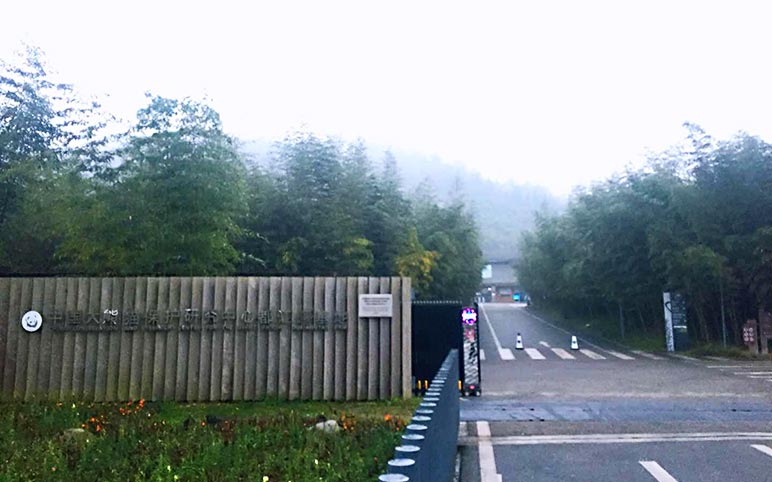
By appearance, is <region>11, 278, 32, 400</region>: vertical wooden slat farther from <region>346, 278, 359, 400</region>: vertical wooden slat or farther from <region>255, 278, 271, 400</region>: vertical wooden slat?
<region>346, 278, 359, 400</region>: vertical wooden slat

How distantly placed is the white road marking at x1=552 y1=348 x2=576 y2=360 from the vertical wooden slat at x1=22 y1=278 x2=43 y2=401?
50.5 ft

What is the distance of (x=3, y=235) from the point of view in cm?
1393

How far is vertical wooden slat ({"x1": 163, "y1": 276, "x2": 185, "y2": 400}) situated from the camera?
31.1ft

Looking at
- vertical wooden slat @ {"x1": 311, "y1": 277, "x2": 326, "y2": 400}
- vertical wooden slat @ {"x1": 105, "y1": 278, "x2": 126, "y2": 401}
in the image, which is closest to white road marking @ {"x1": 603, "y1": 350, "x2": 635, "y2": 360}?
vertical wooden slat @ {"x1": 311, "y1": 277, "x2": 326, "y2": 400}

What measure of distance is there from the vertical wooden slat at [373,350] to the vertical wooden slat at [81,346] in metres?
3.96

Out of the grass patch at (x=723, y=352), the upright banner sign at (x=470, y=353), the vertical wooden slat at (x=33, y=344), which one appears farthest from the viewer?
the grass patch at (x=723, y=352)

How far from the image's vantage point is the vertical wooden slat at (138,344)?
31.1 feet

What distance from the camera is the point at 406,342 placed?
31.2 feet

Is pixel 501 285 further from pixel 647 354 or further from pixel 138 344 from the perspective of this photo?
pixel 138 344

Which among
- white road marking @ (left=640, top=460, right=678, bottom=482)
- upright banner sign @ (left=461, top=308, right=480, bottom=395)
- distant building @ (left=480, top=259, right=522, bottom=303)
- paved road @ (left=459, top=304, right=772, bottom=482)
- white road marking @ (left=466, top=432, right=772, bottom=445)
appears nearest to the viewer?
white road marking @ (left=640, top=460, right=678, bottom=482)

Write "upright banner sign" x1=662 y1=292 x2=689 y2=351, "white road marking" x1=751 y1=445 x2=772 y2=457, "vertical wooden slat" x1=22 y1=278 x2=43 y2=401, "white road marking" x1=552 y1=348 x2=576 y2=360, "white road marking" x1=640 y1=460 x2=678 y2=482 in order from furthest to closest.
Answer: "upright banner sign" x1=662 y1=292 x2=689 y2=351, "white road marking" x1=552 y1=348 x2=576 y2=360, "vertical wooden slat" x1=22 y1=278 x2=43 y2=401, "white road marking" x1=751 y1=445 x2=772 y2=457, "white road marking" x1=640 y1=460 x2=678 y2=482

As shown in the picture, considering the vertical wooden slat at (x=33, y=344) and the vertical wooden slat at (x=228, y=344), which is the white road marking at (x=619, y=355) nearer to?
the vertical wooden slat at (x=228, y=344)

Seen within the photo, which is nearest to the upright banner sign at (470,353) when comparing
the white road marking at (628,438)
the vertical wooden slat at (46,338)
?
the white road marking at (628,438)

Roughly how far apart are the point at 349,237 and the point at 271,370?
9007 millimetres
